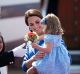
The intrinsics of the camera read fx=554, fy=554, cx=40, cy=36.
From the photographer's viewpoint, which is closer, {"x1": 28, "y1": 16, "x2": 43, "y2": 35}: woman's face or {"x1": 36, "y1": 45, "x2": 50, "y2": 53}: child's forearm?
{"x1": 36, "y1": 45, "x2": 50, "y2": 53}: child's forearm

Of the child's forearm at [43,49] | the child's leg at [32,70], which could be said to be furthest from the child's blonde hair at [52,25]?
the child's leg at [32,70]

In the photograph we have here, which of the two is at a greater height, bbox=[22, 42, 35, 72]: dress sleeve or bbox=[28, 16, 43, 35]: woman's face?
bbox=[28, 16, 43, 35]: woman's face

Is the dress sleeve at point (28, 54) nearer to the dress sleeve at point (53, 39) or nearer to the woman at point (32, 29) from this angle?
the woman at point (32, 29)

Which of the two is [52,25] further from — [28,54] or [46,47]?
[28,54]

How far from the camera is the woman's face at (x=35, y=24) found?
4.27m

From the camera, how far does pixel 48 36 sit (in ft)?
13.6

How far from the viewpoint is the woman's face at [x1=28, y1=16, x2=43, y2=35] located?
4270mm

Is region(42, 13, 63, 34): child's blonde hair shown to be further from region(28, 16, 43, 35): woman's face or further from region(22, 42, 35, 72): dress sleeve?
region(22, 42, 35, 72): dress sleeve

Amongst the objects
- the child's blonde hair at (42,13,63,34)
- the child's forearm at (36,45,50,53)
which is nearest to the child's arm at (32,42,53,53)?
the child's forearm at (36,45,50,53)

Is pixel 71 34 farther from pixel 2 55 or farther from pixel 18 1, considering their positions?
pixel 2 55

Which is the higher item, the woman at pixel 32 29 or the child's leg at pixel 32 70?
the woman at pixel 32 29

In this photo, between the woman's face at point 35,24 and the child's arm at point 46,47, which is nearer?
the child's arm at point 46,47

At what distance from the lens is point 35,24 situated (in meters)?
4.29

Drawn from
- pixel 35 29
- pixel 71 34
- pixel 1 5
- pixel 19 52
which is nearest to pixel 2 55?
pixel 19 52
